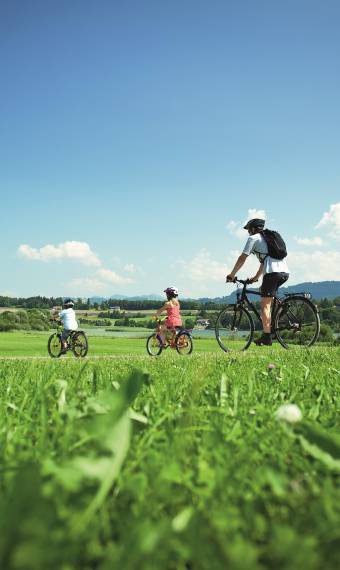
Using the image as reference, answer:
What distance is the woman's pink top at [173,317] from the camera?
652 inches

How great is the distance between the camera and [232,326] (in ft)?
36.4

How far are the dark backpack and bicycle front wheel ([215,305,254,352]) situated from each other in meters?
1.87

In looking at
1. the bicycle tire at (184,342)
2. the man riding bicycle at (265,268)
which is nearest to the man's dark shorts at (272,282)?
the man riding bicycle at (265,268)

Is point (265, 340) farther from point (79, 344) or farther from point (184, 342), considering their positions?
point (79, 344)

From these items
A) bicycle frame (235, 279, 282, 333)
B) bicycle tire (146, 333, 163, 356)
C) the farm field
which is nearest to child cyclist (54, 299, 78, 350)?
bicycle tire (146, 333, 163, 356)

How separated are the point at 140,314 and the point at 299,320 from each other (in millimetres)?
97361

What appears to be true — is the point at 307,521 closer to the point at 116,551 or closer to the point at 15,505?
the point at 116,551

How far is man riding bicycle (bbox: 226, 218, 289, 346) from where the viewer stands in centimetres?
952

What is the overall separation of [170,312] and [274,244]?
794 cm

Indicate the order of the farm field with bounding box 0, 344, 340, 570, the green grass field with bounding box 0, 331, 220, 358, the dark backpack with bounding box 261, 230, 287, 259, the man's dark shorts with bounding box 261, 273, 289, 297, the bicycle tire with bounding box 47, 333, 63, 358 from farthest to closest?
1. the green grass field with bounding box 0, 331, 220, 358
2. the bicycle tire with bounding box 47, 333, 63, 358
3. the man's dark shorts with bounding box 261, 273, 289, 297
4. the dark backpack with bounding box 261, 230, 287, 259
5. the farm field with bounding box 0, 344, 340, 570

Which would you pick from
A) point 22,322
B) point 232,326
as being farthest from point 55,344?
point 22,322

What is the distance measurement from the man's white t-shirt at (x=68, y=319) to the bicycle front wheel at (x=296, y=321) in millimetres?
9865

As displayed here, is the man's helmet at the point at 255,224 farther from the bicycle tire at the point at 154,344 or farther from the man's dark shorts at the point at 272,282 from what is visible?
the bicycle tire at the point at 154,344

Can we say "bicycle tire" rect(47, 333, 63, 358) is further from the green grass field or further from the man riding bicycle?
the man riding bicycle
